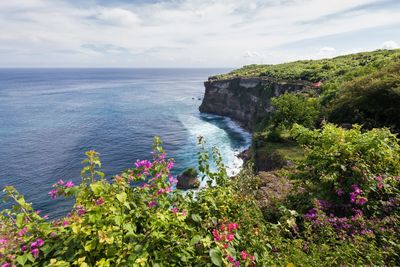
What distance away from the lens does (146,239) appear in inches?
154

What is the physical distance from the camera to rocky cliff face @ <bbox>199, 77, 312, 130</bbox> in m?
57.9

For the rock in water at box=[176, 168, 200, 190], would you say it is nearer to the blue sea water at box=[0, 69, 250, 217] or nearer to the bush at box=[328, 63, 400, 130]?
the blue sea water at box=[0, 69, 250, 217]

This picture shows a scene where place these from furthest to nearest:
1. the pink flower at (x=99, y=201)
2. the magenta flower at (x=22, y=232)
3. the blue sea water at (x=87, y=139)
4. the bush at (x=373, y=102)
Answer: the blue sea water at (x=87, y=139) → the bush at (x=373, y=102) → the pink flower at (x=99, y=201) → the magenta flower at (x=22, y=232)

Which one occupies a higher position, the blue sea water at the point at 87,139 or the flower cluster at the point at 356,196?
the flower cluster at the point at 356,196

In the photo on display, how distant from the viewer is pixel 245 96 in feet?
252

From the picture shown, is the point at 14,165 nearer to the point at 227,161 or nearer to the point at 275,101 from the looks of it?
the point at 227,161

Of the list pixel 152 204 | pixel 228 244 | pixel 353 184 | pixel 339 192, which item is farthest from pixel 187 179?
pixel 228 244

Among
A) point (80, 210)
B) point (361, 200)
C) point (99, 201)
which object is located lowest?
point (361, 200)

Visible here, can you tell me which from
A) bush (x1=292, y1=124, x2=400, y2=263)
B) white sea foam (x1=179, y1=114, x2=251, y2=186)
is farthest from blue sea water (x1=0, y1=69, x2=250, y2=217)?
bush (x1=292, y1=124, x2=400, y2=263)

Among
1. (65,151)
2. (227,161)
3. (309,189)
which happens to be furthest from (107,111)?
(309,189)

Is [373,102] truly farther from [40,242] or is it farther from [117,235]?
[40,242]

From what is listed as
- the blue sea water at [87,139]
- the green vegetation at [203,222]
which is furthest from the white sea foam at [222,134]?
the green vegetation at [203,222]

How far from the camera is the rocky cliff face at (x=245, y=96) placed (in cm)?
5791

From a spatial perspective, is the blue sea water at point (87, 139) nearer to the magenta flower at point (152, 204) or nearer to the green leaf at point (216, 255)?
the magenta flower at point (152, 204)
